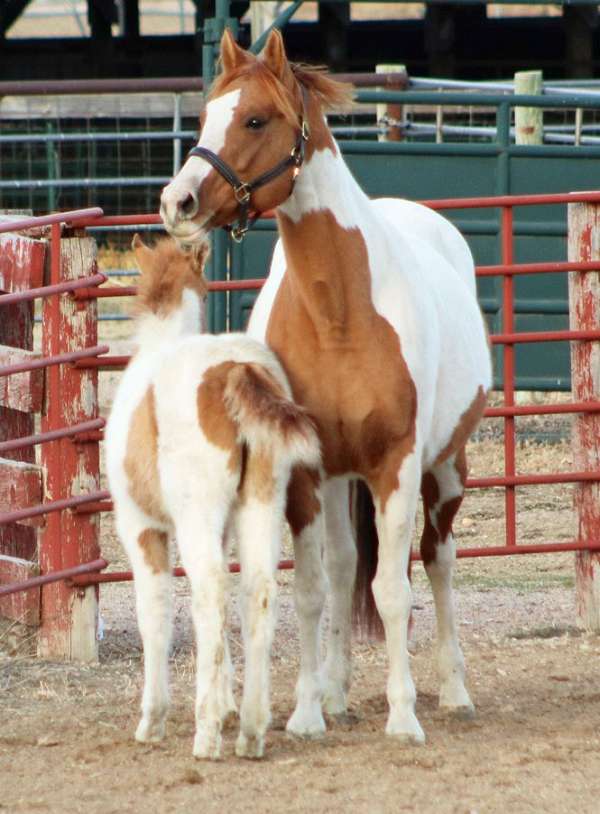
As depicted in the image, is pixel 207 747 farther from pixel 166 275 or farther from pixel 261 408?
pixel 166 275

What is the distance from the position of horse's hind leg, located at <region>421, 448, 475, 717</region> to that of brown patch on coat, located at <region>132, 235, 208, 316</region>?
1.03 metres

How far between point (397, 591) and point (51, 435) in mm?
1519

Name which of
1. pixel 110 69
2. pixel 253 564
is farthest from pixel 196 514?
pixel 110 69

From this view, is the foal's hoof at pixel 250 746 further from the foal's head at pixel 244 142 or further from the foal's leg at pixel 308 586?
the foal's head at pixel 244 142

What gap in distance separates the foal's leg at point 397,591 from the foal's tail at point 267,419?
0.39 metres

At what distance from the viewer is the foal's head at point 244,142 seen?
3.97 meters

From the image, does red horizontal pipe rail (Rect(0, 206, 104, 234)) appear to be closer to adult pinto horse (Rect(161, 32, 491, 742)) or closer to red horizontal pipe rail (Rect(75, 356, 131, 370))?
red horizontal pipe rail (Rect(75, 356, 131, 370))

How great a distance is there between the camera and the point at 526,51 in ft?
59.9

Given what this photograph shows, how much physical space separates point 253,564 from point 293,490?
0.39m

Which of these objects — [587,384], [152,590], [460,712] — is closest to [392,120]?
[587,384]

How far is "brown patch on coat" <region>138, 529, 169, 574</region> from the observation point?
4.16 meters

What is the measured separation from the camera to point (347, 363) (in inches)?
168

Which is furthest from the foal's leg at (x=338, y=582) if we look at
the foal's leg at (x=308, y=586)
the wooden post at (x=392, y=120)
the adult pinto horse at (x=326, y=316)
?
the wooden post at (x=392, y=120)

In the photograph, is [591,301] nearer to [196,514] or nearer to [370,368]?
[370,368]
